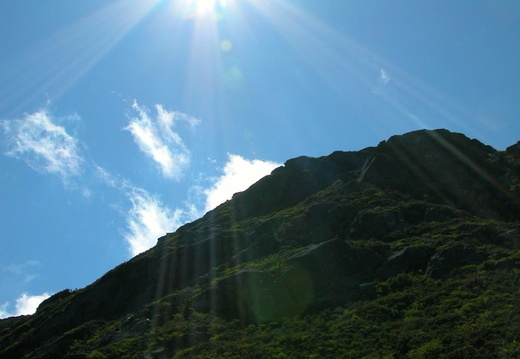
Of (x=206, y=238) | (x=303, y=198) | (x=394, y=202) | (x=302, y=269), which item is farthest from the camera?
(x=303, y=198)

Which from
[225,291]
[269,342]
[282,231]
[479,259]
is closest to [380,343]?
[269,342]

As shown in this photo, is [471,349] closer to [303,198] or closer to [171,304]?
[171,304]

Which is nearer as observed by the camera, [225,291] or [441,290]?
[441,290]

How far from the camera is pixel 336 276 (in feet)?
102

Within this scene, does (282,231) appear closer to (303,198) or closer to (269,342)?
(303,198)

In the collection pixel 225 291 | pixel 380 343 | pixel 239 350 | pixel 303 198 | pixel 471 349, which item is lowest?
pixel 471 349

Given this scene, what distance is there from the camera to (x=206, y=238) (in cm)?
4553

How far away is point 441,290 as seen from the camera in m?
26.2

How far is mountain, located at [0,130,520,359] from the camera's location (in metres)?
23.6

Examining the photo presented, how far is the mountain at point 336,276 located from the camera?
23.6m

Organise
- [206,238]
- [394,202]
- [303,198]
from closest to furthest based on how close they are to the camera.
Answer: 1. [394,202]
2. [206,238]
3. [303,198]

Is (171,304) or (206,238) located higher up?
(206,238)

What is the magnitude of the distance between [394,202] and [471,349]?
22043 millimetres

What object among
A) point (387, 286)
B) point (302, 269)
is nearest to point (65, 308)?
point (302, 269)
